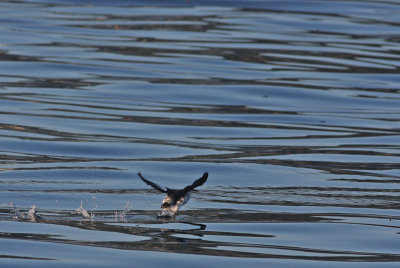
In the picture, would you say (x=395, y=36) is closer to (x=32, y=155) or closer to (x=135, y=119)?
(x=135, y=119)

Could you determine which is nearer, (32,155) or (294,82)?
(32,155)

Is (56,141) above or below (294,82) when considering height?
below

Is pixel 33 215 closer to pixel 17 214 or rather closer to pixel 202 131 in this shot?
pixel 17 214

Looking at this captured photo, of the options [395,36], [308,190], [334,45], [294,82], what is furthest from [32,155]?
[395,36]

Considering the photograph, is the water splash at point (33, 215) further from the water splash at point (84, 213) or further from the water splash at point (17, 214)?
the water splash at point (84, 213)

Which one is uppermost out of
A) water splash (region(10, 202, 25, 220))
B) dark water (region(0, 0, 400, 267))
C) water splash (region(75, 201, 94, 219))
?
dark water (region(0, 0, 400, 267))

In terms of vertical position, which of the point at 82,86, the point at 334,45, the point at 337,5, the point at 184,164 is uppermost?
the point at 337,5

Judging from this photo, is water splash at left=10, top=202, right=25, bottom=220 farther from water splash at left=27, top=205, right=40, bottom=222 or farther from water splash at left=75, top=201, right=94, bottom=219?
water splash at left=75, top=201, right=94, bottom=219

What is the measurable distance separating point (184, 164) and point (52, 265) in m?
4.27

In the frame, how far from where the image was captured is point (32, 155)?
10.8 m

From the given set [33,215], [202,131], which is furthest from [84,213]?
[202,131]

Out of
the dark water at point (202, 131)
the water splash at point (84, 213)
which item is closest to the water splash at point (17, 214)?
the dark water at point (202, 131)

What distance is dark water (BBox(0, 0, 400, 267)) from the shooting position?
23.7 feet

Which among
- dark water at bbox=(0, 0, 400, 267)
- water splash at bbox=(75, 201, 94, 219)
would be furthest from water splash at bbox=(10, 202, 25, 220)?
water splash at bbox=(75, 201, 94, 219)
